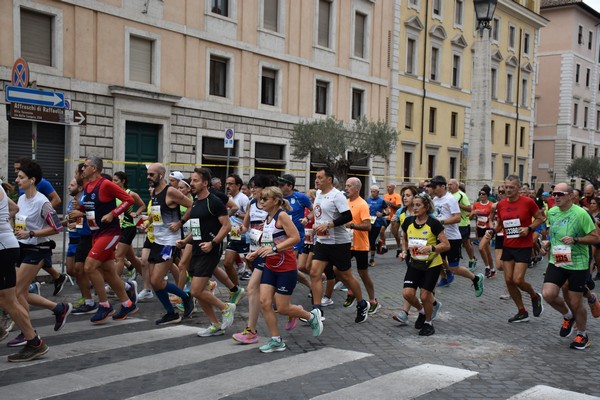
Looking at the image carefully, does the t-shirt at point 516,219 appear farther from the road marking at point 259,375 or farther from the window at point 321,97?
the window at point 321,97

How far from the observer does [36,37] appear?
1998 centimetres

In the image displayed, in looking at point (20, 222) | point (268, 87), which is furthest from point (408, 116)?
point (20, 222)

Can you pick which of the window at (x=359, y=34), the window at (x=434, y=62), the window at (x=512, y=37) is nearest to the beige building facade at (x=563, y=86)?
the window at (x=512, y=37)

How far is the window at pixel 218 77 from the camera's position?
2564cm

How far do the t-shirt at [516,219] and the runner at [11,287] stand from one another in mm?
6018

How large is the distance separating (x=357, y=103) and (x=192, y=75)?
11.0m

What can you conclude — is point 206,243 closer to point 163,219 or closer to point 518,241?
point 163,219

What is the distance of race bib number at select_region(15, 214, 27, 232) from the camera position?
7.45 m

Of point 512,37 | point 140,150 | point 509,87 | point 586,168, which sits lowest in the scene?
point 140,150

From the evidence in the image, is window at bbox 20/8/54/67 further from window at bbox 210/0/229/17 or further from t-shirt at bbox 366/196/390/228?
t-shirt at bbox 366/196/390/228

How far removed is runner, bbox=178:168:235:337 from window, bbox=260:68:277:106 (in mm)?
20242

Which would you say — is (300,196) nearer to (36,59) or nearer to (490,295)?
(490,295)

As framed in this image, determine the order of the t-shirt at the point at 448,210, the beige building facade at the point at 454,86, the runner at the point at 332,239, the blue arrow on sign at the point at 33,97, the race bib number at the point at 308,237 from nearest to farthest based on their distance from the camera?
the runner at the point at 332,239 < the race bib number at the point at 308,237 < the t-shirt at the point at 448,210 < the blue arrow on sign at the point at 33,97 < the beige building facade at the point at 454,86

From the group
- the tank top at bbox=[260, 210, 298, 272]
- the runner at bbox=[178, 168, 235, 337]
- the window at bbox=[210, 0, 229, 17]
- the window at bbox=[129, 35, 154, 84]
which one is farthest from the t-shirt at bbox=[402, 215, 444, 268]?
the window at bbox=[210, 0, 229, 17]
